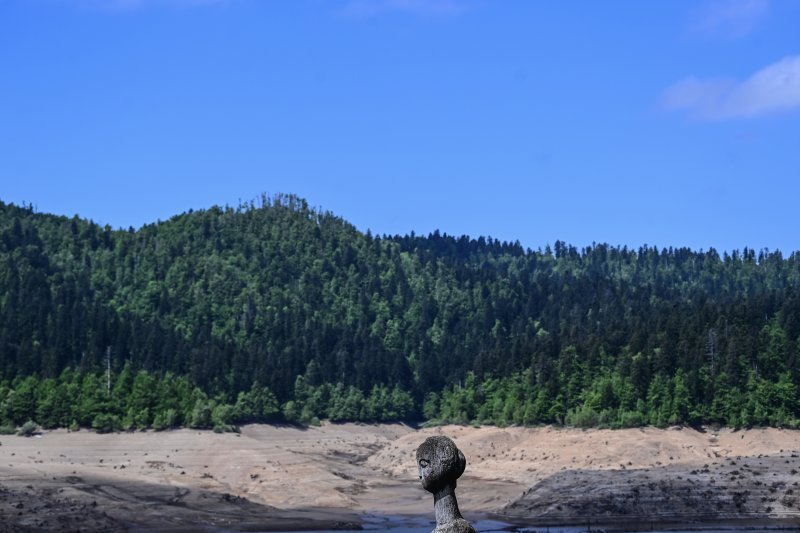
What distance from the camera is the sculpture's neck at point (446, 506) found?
9.92 m

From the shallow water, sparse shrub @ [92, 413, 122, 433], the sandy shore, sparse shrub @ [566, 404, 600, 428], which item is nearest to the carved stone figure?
the shallow water

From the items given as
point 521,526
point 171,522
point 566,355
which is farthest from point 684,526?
point 566,355

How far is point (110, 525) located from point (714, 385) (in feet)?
247

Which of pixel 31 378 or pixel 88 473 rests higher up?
pixel 31 378

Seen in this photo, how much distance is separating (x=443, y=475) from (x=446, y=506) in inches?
10.3

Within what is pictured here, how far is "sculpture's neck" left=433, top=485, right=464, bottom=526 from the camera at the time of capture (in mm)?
9922

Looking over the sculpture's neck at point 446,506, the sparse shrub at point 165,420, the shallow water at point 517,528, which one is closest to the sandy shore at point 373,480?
the sparse shrub at point 165,420

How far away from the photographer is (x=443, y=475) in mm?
10023

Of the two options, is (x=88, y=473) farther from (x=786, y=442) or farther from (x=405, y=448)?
(x=786, y=442)

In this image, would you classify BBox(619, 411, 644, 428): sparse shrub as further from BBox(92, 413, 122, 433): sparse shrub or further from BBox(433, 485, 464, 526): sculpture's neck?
BBox(433, 485, 464, 526): sculpture's neck

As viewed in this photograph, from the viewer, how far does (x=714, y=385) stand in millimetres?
Result: 133000

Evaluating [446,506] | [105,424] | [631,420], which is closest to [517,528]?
[631,420]

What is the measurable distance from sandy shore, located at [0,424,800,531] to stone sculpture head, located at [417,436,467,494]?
7156 cm

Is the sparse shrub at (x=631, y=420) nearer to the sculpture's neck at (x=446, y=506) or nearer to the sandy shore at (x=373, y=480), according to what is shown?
the sandy shore at (x=373, y=480)
